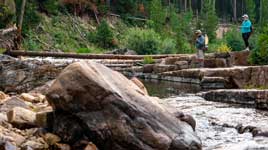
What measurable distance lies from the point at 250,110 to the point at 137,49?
689 inches

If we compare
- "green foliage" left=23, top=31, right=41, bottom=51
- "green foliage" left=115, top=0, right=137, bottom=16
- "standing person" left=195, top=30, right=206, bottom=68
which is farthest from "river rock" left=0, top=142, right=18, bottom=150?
"green foliage" left=115, top=0, right=137, bottom=16

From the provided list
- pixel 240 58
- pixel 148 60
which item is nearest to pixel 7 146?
pixel 240 58

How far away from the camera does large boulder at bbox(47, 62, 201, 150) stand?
6977 millimetres

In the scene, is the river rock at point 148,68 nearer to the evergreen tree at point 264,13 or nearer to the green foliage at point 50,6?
the green foliage at point 50,6

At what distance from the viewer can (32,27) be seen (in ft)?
108

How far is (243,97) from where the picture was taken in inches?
499

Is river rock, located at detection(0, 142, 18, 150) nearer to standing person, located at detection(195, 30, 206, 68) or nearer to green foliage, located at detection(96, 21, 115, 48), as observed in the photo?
standing person, located at detection(195, 30, 206, 68)

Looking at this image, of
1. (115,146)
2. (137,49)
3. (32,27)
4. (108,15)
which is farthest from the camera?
(108,15)

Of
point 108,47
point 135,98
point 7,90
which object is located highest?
point 135,98

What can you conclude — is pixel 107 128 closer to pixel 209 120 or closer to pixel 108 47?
pixel 209 120

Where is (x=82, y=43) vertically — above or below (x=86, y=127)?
below

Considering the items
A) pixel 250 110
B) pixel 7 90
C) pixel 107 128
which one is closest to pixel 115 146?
pixel 107 128

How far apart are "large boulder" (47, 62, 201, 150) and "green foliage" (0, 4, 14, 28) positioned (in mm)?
18513

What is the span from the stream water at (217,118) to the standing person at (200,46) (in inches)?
181
